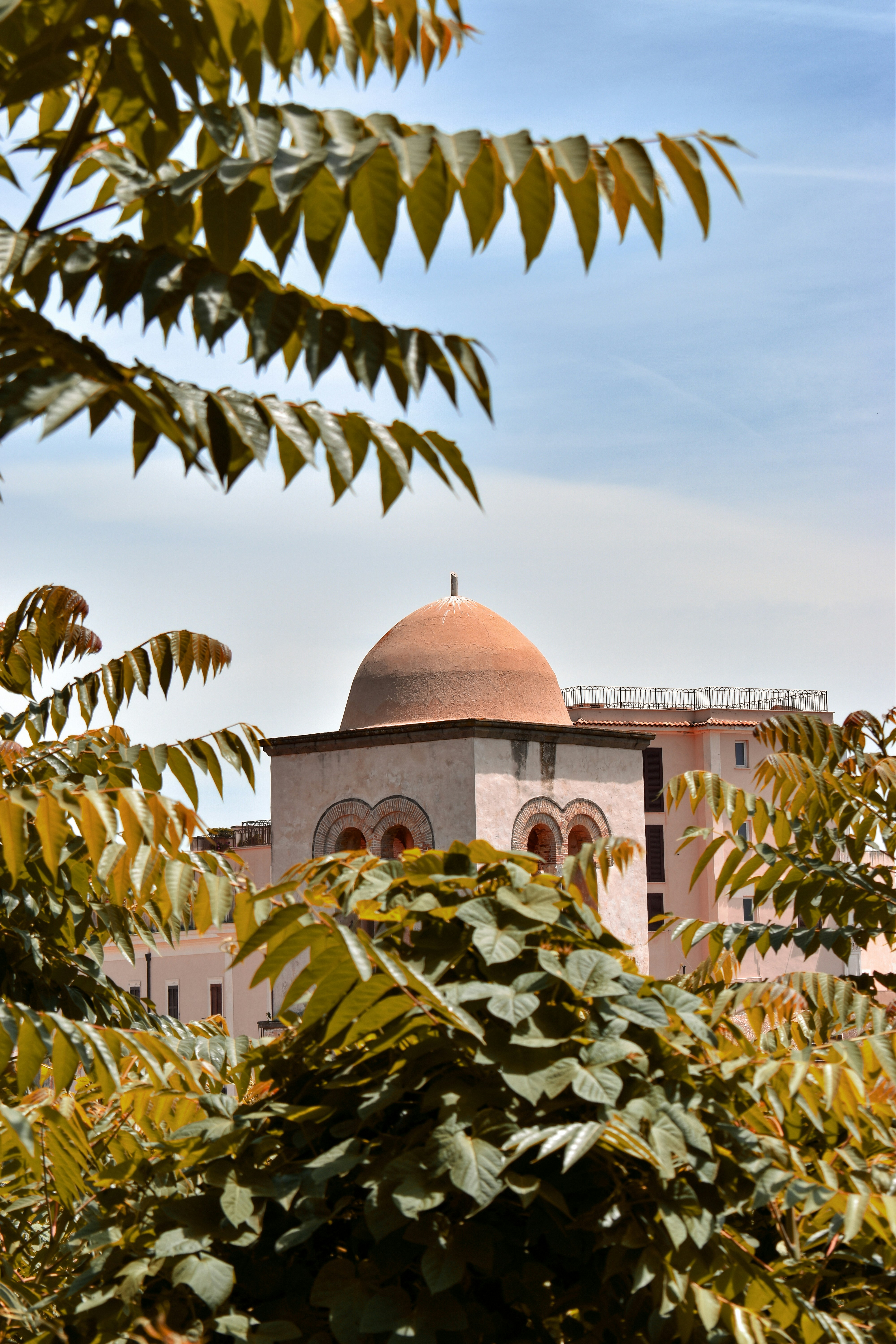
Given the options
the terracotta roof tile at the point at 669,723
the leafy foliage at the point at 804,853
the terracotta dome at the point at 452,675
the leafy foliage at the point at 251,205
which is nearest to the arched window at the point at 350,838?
the terracotta dome at the point at 452,675

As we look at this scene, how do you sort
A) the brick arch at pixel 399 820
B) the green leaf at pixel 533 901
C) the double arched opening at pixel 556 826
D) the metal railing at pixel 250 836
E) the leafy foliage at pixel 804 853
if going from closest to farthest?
the green leaf at pixel 533 901
the leafy foliage at pixel 804 853
the brick arch at pixel 399 820
the double arched opening at pixel 556 826
the metal railing at pixel 250 836

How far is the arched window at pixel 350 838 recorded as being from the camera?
1991 cm

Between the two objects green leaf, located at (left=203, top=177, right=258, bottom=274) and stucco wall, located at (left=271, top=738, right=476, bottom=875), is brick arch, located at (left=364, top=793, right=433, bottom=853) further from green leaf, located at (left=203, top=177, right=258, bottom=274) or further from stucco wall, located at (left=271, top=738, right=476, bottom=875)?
green leaf, located at (left=203, top=177, right=258, bottom=274)

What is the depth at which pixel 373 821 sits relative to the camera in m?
19.6

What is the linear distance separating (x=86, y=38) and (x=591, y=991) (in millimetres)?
1704

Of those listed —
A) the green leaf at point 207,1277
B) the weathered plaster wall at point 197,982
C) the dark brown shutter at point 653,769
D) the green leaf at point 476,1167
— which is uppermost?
the dark brown shutter at point 653,769

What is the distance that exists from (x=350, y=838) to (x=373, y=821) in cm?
70

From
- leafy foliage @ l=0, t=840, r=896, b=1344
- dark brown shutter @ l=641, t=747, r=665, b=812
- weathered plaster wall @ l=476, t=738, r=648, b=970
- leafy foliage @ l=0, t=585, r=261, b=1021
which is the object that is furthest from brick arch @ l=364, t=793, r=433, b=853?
dark brown shutter @ l=641, t=747, r=665, b=812

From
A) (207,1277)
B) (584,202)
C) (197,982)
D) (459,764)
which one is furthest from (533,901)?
(197,982)

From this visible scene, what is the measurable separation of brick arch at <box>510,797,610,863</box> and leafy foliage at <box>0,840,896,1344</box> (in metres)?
16.5

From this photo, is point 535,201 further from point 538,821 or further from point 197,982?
point 197,982

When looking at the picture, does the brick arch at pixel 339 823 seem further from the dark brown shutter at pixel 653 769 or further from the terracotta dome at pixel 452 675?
the dark brown shutter at pixel 653 769

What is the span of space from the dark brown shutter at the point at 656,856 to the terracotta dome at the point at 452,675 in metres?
26.9

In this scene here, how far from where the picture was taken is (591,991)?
94.9 inches
